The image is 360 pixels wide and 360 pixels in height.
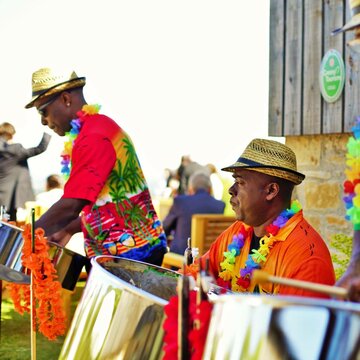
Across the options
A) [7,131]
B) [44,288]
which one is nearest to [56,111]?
[44,288]

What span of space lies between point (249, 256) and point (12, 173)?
3858 mm

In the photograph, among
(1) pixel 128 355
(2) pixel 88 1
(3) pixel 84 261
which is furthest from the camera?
(2) pixel 88 1

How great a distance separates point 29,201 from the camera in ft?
18.9

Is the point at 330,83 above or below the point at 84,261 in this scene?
above

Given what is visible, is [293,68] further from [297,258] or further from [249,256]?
[297,258]

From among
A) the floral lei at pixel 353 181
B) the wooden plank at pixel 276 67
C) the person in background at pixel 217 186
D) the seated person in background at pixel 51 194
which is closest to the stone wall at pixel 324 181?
the wooden plank at pixel 276 67

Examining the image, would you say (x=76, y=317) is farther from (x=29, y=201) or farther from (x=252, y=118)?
(x=252, y=118)

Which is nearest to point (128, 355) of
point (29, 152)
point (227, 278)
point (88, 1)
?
point (227, 278)

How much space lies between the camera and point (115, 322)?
1395mm

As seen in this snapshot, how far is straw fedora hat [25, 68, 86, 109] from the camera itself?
2879 mm

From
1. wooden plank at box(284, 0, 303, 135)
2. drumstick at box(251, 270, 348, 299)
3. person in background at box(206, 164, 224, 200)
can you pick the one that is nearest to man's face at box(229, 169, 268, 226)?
drumstick at box(251, 270, 348, 299)

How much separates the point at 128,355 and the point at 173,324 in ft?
0.51

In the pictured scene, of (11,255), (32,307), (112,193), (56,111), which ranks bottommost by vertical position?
(32,307)

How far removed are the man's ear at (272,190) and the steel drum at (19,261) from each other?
2.55ft
